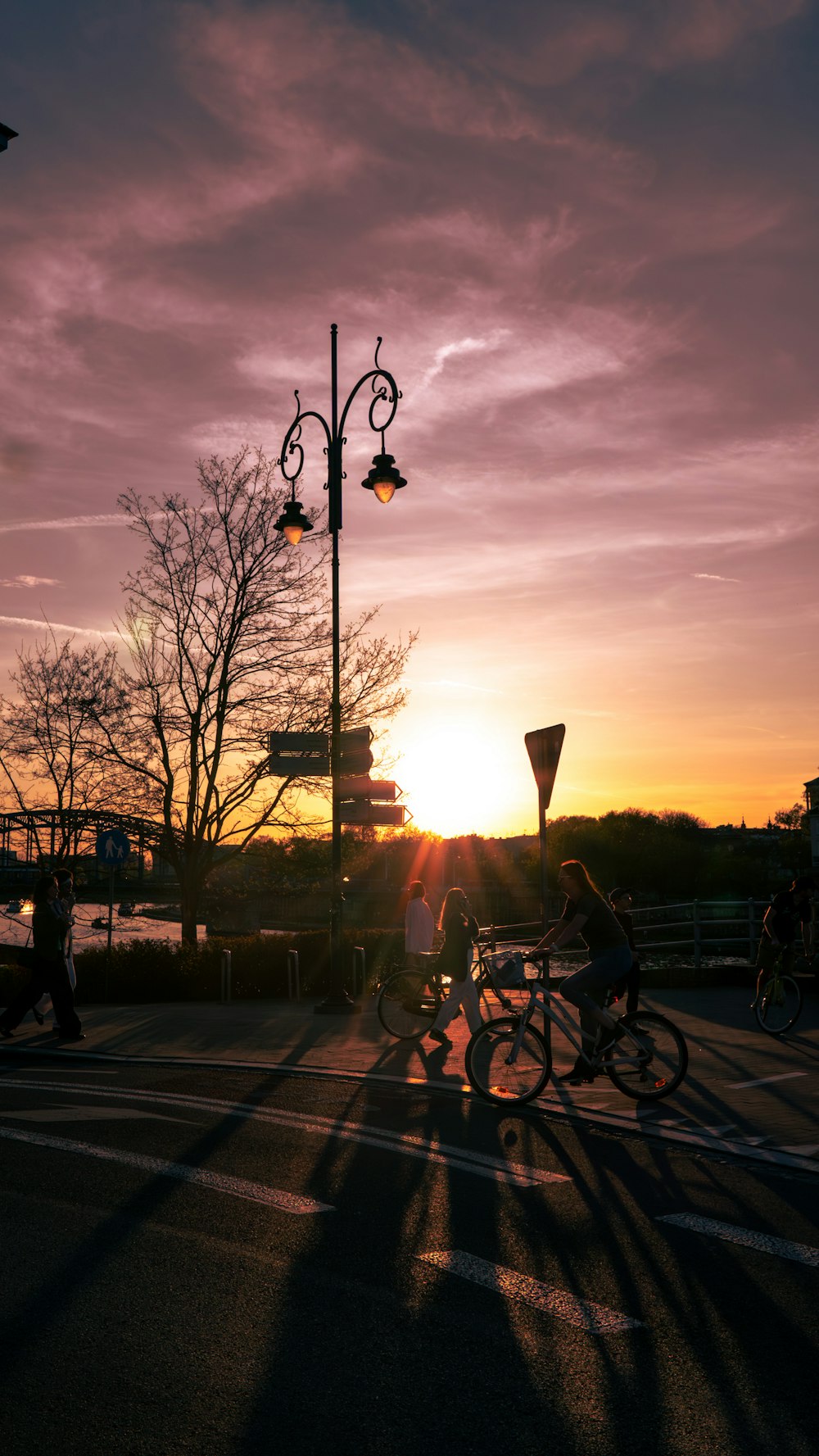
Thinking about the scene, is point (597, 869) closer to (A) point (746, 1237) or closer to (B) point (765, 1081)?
(B) point (765, 1081)

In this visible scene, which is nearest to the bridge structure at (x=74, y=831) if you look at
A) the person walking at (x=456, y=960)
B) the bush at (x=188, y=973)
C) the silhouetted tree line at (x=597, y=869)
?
the bush at (x=188, y=973)

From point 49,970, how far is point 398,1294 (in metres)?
9.79

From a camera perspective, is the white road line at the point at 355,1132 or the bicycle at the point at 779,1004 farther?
the bicycle at the point at 779,1004

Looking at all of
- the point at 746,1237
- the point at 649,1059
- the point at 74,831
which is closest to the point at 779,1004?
the point at 649,1059

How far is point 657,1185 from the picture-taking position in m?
6.66

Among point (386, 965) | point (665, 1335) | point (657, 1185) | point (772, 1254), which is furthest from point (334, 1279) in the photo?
point (386, 965)

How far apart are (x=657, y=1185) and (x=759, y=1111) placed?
248cm

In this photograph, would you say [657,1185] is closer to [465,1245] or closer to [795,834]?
[465,1245]

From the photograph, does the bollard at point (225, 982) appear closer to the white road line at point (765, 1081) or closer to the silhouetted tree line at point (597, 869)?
the white road line at point (765, 1081)

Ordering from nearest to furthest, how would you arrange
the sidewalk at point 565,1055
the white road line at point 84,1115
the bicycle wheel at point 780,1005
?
the sidewalk at point 565,1055
the white road line at point 84,1115
the bicycle wheel at point 780,1005

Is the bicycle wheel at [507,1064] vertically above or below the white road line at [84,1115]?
above

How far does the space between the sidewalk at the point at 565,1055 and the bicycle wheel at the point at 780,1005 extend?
0.16 metres

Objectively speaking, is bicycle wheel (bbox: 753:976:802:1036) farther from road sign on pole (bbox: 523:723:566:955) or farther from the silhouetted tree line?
the silhouetted tree line

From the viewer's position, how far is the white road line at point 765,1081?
32.6 ft
